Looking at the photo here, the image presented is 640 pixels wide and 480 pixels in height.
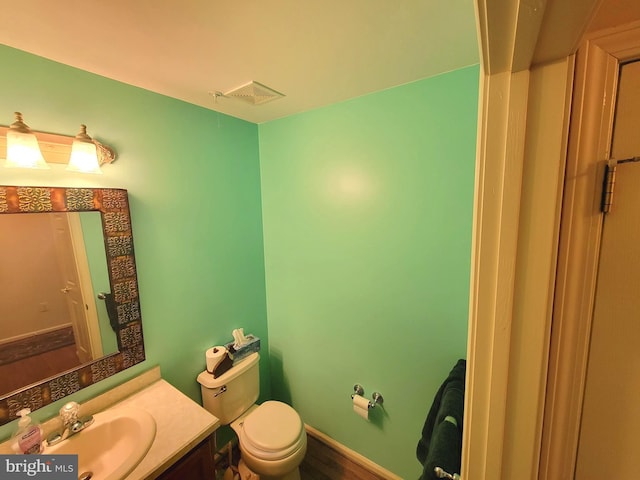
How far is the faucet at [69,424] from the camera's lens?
1.08 metres

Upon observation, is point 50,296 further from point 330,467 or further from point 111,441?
point 330,467

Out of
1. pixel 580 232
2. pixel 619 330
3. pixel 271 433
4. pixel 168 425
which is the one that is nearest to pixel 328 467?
pixel 271 433

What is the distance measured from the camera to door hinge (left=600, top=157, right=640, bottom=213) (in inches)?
16.5

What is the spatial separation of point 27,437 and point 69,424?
5.1 inches

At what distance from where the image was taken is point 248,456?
1463 mm

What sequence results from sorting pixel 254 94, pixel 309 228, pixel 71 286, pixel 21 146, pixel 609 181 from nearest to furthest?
pixel 609 181, pixel 21 146, pixel 71 286, pixel 254 94, pixel 309 228

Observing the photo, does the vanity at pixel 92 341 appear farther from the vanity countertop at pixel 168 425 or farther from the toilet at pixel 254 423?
the toilet at pixel 254 423

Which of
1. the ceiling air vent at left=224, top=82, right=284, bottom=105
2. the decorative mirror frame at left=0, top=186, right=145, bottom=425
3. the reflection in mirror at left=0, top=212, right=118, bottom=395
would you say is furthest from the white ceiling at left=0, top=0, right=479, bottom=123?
the reflection in mirror at left=0, top=212, right=118, bottom=395

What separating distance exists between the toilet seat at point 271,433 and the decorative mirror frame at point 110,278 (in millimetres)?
754

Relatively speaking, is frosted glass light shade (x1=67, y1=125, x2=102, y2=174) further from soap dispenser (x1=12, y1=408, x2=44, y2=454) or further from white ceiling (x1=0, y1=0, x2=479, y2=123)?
soap dispenser (x1=12, y1=408, x2=44, y2=454)

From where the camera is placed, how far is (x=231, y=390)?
5.49 feet

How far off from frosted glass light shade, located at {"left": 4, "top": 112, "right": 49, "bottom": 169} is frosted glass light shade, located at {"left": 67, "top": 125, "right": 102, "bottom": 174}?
11 cm

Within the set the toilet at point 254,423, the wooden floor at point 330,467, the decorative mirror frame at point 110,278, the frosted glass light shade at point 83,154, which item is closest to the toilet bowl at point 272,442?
the toilet at point 254,423

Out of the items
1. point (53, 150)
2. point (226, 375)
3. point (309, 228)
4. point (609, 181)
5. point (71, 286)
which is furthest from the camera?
point (309, 228)
